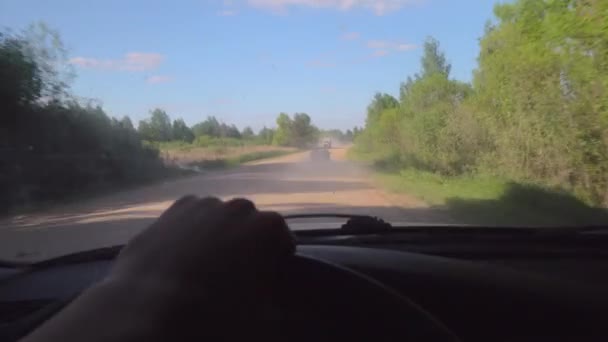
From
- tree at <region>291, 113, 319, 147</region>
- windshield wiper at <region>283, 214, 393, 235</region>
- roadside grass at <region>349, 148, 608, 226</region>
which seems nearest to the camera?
windshield wiper at <region>283, 214, 393, 235</region>

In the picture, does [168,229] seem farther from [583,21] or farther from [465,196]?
[465,196]

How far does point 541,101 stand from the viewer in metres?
10.1

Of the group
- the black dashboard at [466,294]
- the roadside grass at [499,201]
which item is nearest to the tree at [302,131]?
the roadside grass at [499,201]

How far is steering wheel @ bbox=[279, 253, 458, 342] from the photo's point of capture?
3.77 feet

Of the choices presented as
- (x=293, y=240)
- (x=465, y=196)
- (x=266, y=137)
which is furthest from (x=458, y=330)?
(x=465, y=196)

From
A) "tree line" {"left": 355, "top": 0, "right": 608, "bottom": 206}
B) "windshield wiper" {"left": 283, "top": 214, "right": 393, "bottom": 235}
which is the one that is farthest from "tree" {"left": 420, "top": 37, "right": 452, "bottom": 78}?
"windshield wiper" {"left": 283, "top": 214, "right": 393, "bottom": 235}

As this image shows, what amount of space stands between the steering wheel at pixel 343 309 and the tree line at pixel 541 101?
7.32 m

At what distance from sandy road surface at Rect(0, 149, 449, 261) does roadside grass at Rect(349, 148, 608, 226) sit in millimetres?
610

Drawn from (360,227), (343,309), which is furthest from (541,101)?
(343,309)

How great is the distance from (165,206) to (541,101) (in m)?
6.95

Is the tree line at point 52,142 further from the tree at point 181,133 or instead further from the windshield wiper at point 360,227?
the windshield wiper at point 360,227

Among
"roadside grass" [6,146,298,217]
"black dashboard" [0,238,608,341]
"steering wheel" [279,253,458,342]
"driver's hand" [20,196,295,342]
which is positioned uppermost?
"driver's hand" [20,196,295,342]

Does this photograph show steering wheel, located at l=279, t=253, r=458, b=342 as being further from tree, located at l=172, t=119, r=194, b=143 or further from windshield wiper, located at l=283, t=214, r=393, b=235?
tree, located at l=172, t=119, r=194, b=143

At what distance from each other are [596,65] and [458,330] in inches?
292
